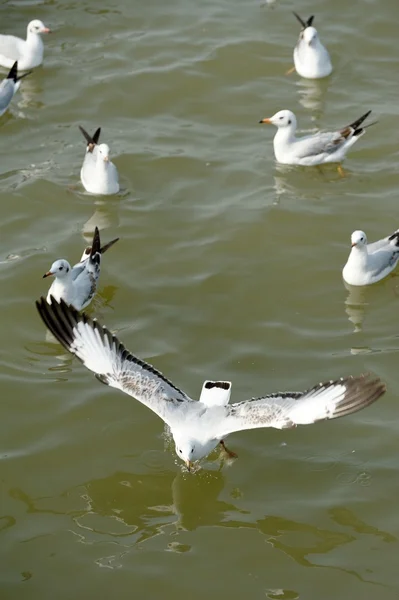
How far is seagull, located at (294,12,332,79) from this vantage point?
13.9 metres

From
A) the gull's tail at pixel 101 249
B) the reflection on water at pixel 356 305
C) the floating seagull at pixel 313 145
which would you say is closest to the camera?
the reflection on water at pixel 356 305

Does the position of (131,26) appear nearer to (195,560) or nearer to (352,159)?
(352,159)

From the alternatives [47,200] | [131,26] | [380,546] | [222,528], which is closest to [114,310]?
[47,200]

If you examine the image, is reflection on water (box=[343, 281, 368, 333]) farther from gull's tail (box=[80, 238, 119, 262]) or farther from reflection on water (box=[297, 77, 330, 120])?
reflection on water (box=[297, 77, 330, 120])

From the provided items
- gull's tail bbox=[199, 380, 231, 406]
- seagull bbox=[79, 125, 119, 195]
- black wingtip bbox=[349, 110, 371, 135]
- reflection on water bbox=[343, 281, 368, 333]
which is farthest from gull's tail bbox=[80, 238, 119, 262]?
black wingtip bbox=[349, 110, 371, 135]

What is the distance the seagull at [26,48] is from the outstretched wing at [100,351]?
22.6 feet

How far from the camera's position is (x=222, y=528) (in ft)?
26.2

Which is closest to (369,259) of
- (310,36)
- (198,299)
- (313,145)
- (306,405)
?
(198,299)

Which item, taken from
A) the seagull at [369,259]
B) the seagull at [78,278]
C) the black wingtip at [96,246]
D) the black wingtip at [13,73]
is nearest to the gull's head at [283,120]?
the seagull at [369,259]

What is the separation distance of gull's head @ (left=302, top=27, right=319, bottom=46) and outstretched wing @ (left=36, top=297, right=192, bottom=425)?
22.3ft

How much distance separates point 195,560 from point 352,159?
642cm

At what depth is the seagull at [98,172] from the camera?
11.7 m

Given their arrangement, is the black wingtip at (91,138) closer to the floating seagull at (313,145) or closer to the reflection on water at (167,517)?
the floating seagull at (313,145)

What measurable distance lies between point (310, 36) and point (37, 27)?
11.8 ft
